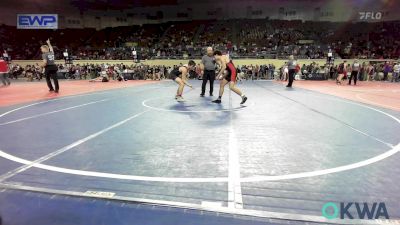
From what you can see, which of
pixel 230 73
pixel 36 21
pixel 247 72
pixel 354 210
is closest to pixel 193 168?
pixel 354 210

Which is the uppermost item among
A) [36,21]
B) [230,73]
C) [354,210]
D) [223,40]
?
[36,21]

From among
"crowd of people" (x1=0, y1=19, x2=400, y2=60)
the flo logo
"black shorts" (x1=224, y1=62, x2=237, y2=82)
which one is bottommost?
the flo logo

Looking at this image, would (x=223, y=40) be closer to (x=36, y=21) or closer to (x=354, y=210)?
(x=36, y=21)

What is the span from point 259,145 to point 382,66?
23816mm

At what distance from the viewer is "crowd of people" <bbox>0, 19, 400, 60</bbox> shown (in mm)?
27906

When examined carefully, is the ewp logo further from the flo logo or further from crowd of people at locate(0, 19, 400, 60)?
the flo logo

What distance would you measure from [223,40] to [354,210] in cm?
3106

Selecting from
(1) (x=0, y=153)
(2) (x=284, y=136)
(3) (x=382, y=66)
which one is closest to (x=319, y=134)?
(2) (x=284, y=136)

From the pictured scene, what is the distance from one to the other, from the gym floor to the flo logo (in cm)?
6

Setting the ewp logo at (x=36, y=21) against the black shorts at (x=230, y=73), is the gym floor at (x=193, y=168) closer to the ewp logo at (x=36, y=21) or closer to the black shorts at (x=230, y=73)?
the black shorts at (x=230, y=73)

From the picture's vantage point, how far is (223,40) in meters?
32.2

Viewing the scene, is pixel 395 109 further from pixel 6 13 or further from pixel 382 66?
pixel 6 13

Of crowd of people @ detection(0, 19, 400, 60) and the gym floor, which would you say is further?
crowd of people @ detection(0, 19, 400, 60)

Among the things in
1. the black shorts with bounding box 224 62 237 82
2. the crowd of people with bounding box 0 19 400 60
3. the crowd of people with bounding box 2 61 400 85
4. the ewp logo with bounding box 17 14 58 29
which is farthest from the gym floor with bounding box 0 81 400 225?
the ewp logo with bounding box 17 14 58 29
